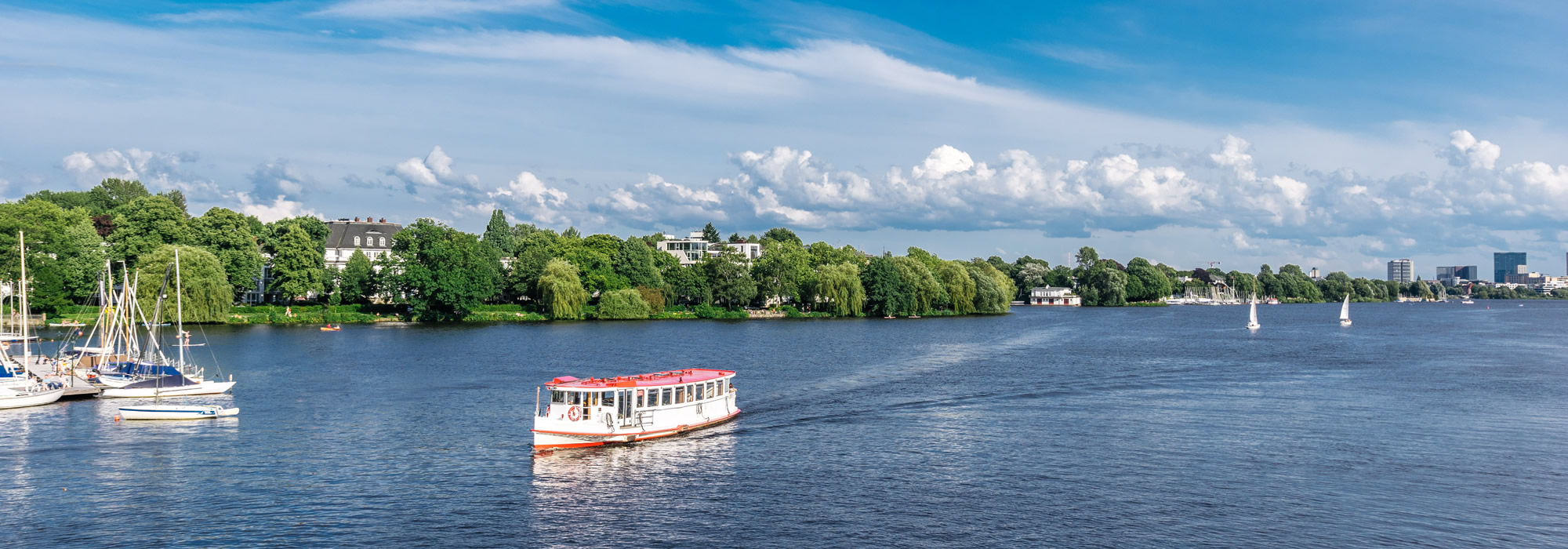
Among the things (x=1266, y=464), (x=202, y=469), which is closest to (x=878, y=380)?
(x=1266, y=464)

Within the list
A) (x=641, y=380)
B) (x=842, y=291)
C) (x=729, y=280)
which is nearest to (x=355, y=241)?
(x=729, y=280)

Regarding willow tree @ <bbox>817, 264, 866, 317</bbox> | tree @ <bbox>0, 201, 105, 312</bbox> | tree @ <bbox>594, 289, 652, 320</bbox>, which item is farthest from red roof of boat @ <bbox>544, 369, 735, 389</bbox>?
willow tree @ <bbox>817, 264, 866, 317</bbox>

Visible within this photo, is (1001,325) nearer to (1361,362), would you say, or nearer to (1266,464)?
(1361,362)

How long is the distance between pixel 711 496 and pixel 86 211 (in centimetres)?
15377

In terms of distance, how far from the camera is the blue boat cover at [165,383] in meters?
62.4

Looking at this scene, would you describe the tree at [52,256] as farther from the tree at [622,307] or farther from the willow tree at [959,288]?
the willow tree at [959,288]

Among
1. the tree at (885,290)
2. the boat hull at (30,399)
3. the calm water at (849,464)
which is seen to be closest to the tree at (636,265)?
the tree at (885,290)

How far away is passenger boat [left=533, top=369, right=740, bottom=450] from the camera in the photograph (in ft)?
153

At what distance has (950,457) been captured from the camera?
45.4m

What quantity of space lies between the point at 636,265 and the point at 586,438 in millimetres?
119292

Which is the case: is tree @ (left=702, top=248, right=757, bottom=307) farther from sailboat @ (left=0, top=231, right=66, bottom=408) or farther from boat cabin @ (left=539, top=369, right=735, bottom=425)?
boat cabin @ (left=539, top=369, right=735, bottom=425)

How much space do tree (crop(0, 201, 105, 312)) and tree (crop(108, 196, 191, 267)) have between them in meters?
2.96

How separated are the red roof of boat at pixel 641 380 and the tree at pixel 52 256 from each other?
106210 mm

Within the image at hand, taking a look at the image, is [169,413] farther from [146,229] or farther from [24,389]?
[146,229]
